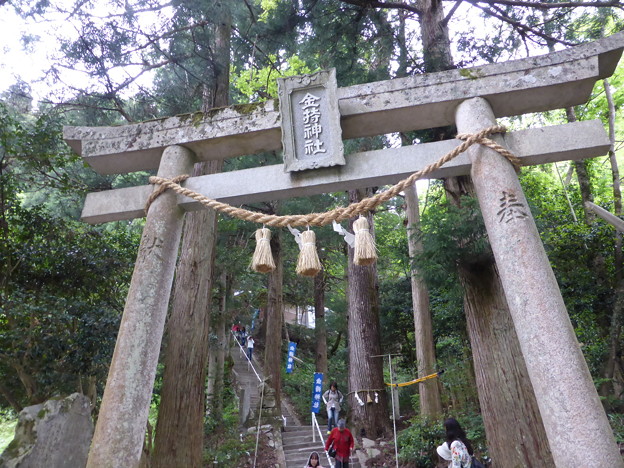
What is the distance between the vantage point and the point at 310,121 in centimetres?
311

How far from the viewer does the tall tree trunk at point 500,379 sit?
372cm

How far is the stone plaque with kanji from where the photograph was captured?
2984mm

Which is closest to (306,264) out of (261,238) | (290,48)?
(261,238)

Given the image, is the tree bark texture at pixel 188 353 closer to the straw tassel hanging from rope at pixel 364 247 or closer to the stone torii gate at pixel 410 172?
the stone torii gate at pixel 410 172

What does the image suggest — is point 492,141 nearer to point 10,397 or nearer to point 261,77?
point 10,397

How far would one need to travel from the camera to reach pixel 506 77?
295 centimetres

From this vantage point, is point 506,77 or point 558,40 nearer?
point 506,77

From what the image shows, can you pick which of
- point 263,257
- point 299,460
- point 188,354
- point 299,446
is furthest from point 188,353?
A: point 299,446

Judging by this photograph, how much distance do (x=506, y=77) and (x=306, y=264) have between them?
194cm

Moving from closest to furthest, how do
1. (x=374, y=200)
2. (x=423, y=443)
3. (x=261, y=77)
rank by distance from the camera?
(x=374, y=200) < (x=423, y=443) < (x=261, y=77)

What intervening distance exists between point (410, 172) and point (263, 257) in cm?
120

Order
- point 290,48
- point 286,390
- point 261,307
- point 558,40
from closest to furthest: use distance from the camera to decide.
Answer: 1. point 558,40
2. point 290,48
3. point 286,390
4. point 261,307

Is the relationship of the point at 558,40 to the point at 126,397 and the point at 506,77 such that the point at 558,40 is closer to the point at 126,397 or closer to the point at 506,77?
the point at 506,77

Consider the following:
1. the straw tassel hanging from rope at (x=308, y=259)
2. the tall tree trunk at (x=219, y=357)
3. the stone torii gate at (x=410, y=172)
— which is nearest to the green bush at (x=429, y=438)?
the tall tree trunk at (x=219, y=357)
